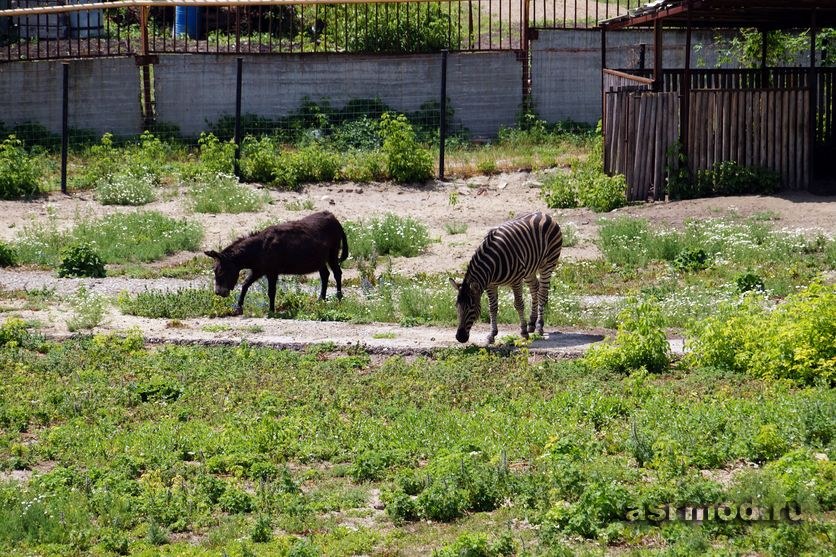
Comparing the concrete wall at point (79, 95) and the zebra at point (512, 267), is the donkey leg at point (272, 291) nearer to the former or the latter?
the zebra at point (512, 267)

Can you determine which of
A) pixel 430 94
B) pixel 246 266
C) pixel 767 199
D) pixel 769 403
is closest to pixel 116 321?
pixel 246 266

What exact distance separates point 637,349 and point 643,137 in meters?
10.5

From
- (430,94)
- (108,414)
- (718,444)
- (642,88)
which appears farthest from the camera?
(430,94)

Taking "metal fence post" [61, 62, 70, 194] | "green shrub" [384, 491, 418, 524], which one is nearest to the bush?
"metal fence post" [61, 62, 70, 194]

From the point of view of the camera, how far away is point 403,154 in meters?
24.4

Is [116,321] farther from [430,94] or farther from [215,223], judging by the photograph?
[430,94]

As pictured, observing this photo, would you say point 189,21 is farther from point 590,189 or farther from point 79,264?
point 79,264

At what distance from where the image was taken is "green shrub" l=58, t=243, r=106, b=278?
17625 mm

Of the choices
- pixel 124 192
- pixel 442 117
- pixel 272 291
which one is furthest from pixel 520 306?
pixel 442 117

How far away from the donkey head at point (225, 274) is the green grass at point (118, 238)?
346cm

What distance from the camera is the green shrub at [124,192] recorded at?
22.9 meters

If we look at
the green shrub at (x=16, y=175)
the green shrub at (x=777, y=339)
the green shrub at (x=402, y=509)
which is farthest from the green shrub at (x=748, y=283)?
the green shrub at (x=16, y=175)

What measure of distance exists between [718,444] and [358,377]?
4.08 m

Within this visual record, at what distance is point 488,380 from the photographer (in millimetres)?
12133
